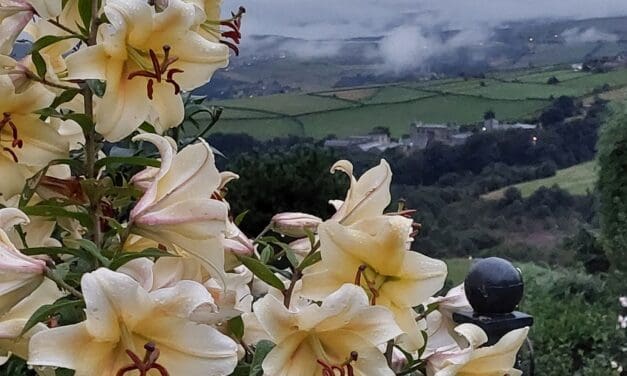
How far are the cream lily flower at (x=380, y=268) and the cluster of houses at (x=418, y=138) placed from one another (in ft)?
7.39

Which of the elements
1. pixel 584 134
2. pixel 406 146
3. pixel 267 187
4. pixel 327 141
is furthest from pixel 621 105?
pixel 267 187

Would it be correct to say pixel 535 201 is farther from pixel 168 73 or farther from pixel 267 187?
pixel 168 73

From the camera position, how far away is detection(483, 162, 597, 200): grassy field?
132 inches

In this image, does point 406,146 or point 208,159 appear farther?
point 406,146

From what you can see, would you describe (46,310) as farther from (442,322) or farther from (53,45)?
(442,322)

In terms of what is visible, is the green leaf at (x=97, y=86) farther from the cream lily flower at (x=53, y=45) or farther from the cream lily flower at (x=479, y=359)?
the cream lily flower at (x=479, y=359)

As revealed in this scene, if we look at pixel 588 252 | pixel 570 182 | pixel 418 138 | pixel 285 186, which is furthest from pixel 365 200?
pixel 588 252

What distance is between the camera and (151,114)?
1.68 feet

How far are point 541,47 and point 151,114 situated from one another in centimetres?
302

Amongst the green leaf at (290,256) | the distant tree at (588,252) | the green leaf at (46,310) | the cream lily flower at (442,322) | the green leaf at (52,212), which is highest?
the green leaf at (52,212)

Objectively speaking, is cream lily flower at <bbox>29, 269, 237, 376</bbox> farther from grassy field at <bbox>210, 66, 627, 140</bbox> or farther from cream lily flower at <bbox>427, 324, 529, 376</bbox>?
grassy field at <bbox>210, 66, 627, 140</bbox>

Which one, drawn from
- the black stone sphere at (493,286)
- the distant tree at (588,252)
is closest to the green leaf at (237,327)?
the black stone sphere at (493,286)

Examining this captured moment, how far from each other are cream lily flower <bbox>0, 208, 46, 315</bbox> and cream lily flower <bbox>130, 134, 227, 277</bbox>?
46 mm

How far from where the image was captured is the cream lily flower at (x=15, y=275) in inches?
15.9
